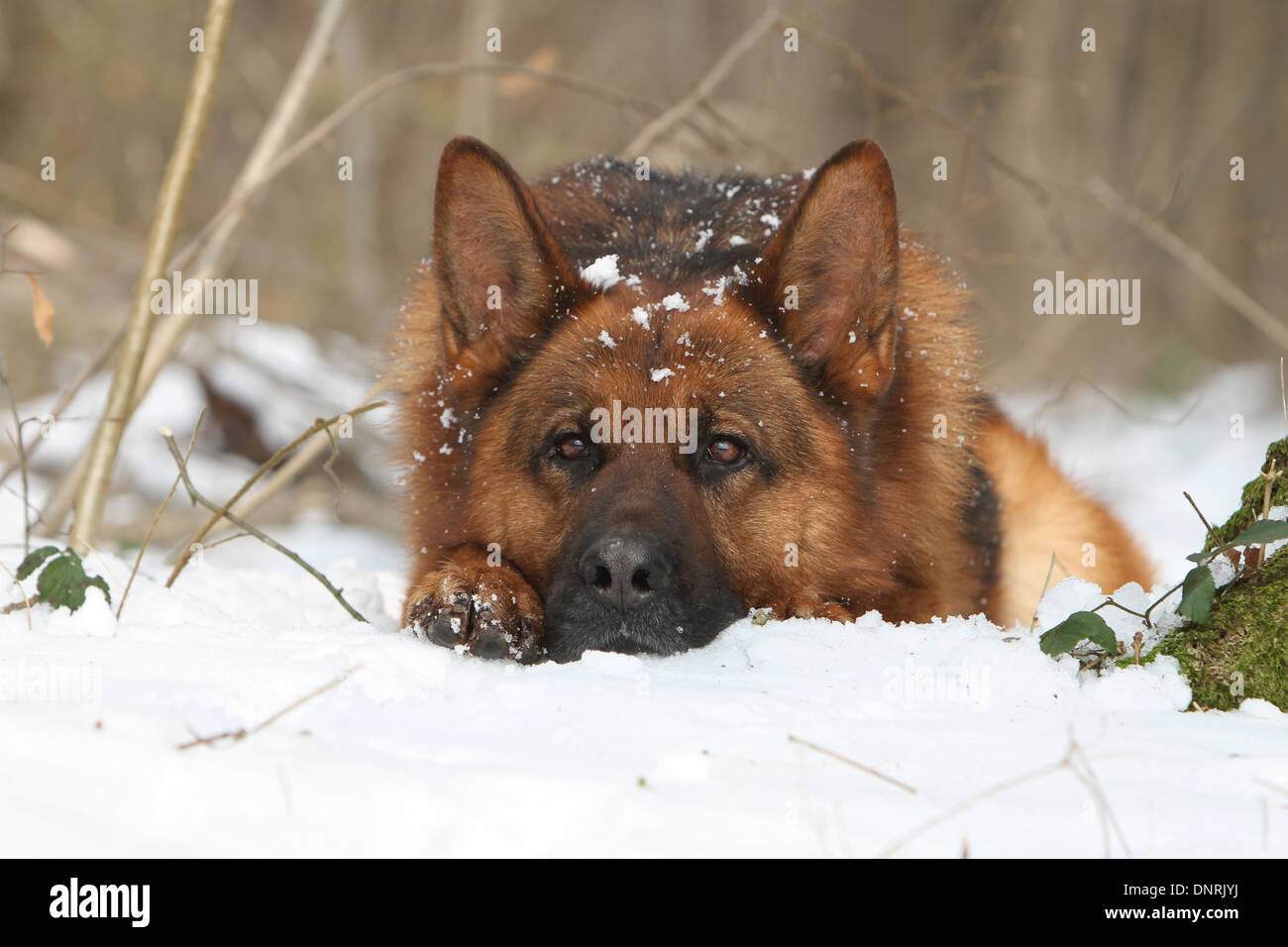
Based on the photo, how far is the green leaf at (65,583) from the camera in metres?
3.21

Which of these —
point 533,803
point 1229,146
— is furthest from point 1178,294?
point 533,803

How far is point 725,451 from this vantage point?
12.0 ft

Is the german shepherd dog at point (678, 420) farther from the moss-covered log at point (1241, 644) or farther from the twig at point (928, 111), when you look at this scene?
the twig at point (928, 111)

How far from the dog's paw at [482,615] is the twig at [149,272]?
1531 millimetres

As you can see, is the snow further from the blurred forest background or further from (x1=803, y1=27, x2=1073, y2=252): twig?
the blurred forest background

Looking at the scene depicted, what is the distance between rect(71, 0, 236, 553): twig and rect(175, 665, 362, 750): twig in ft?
7.33

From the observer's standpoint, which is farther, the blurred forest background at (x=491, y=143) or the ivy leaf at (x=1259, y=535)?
the blurred forest background at (x=491, y=143)

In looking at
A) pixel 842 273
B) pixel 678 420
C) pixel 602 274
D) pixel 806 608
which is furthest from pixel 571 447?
pixel 842 273

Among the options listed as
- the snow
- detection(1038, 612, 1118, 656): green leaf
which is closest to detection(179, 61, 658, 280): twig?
the snow

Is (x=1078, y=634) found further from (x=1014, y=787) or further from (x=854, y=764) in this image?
Answer: (x=854, y=764)

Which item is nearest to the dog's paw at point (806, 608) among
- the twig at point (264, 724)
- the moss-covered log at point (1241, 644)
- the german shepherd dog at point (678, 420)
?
the german shepherd dog at point (678, 420)

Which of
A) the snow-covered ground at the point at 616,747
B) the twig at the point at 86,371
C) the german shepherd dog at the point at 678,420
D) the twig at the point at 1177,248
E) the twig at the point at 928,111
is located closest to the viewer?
the snow-covered ground at the point at 616,747

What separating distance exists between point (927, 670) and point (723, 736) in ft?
2.33

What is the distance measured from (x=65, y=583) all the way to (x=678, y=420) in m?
1.81
